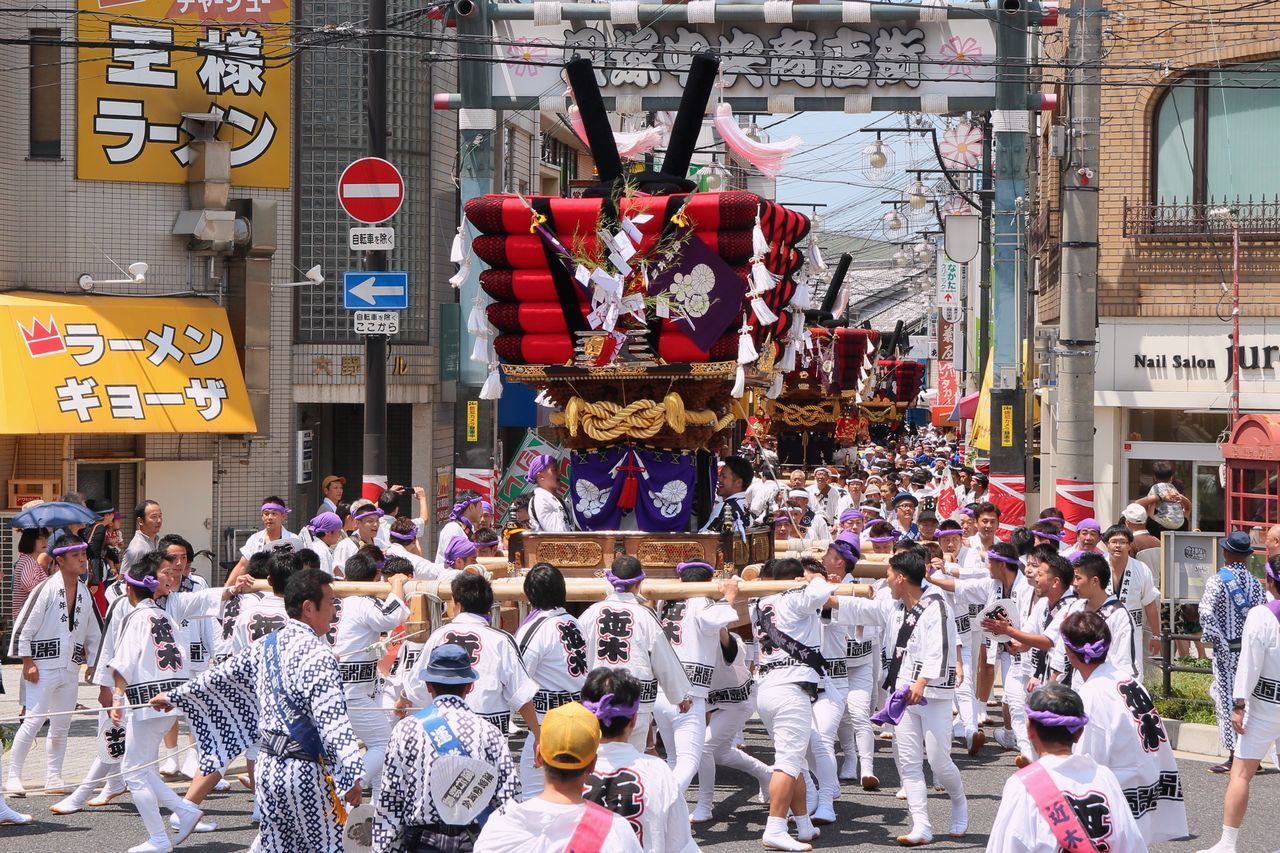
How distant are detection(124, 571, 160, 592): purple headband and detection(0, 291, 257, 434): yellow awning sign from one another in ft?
23.0

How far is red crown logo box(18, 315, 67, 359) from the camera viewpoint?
663 inches

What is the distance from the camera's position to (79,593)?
36.7 feet

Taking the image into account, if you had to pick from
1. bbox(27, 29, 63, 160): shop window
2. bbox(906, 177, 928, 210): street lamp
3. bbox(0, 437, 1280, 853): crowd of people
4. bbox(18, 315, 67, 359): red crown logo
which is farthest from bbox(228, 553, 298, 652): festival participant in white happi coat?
bbox(906, 177, 928, 210): street lamp

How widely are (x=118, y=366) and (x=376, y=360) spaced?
13.2 feet

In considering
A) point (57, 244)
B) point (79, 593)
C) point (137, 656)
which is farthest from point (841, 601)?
point (57, 244)

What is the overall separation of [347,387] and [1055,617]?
12576 millimetres

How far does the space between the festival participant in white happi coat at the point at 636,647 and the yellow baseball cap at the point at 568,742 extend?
3.57m

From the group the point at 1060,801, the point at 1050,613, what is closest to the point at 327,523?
the point at 1050,613

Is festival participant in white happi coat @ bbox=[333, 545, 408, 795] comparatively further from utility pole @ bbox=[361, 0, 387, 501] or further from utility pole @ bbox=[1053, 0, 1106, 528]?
utility pole @ bbox=[1053, 0, 1106, 528]

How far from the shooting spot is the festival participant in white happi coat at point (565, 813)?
5.26 m

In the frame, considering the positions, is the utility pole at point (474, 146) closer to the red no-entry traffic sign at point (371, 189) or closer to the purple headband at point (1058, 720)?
the red no-entry traffic sign at point (371, 189)

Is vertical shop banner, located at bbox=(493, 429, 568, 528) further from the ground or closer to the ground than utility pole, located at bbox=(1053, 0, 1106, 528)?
closer to the ground

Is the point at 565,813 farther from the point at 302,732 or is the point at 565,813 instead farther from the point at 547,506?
the point at 547,506

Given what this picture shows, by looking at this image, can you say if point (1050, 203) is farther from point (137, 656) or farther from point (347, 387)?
point (137, 656)
